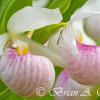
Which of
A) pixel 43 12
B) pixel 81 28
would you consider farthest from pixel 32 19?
pixel 81 28

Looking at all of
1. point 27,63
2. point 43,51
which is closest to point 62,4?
point 43,51

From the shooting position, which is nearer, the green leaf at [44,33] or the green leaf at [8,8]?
the green leaf at [8,8]

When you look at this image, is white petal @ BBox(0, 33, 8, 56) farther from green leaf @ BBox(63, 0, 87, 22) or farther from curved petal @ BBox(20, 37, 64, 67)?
green leaf @ BBox(63, 0, 87, 22)

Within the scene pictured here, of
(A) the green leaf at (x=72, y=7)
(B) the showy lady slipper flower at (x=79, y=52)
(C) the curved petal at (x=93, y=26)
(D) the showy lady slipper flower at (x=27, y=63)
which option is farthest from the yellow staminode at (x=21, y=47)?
(C) the curved petal at (x=93, y=26)

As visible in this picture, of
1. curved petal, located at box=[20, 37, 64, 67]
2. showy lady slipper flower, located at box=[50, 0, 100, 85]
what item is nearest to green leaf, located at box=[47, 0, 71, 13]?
showy lady slipper flower, located at box=[50, 0, 100, 85]

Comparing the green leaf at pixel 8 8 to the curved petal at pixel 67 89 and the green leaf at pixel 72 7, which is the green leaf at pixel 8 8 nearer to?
the green leaf at pixel 72 7

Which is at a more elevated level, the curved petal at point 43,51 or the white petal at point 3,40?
the white petal at point 3,40
